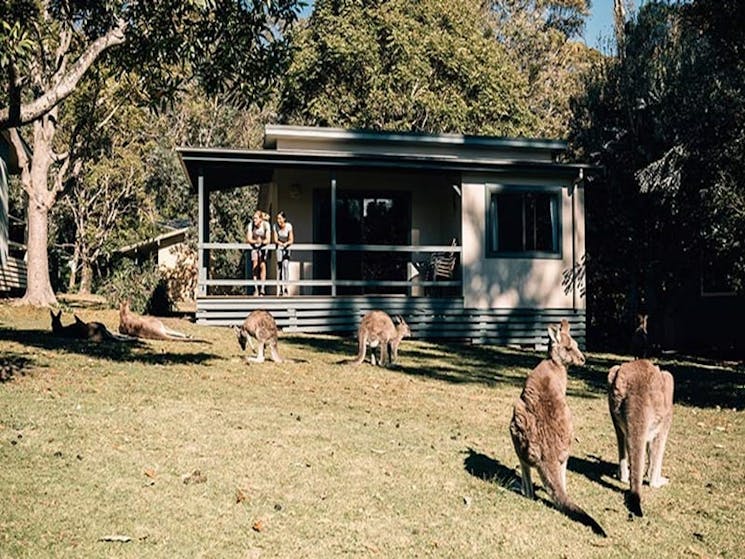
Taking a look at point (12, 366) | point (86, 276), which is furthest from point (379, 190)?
point (86, 276)

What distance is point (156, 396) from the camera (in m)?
9.03

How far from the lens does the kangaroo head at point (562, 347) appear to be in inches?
291

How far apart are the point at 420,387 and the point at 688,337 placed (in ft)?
45.0

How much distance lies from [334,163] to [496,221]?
159 inches

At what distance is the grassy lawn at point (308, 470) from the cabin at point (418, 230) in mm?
6502

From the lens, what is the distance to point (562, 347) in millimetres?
7516

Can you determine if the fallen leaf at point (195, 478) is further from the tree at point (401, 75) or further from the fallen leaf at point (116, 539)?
the tree at point (401, 75)

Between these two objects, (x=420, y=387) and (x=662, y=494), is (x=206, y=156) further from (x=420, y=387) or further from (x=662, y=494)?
(x=662, y=494)

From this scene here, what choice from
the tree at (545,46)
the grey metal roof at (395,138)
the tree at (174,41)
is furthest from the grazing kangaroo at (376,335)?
the tree at (545,46)

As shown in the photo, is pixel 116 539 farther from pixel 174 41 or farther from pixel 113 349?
pixel 113 349

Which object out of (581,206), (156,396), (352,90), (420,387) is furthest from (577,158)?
(156,396)

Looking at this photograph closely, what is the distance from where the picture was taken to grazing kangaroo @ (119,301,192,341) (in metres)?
14.7

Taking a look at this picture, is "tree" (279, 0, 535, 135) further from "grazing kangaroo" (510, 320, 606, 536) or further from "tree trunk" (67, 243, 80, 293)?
"grazing kangaroo" (510, 320, 606, 536)

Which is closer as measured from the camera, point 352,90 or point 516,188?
point 516,188
